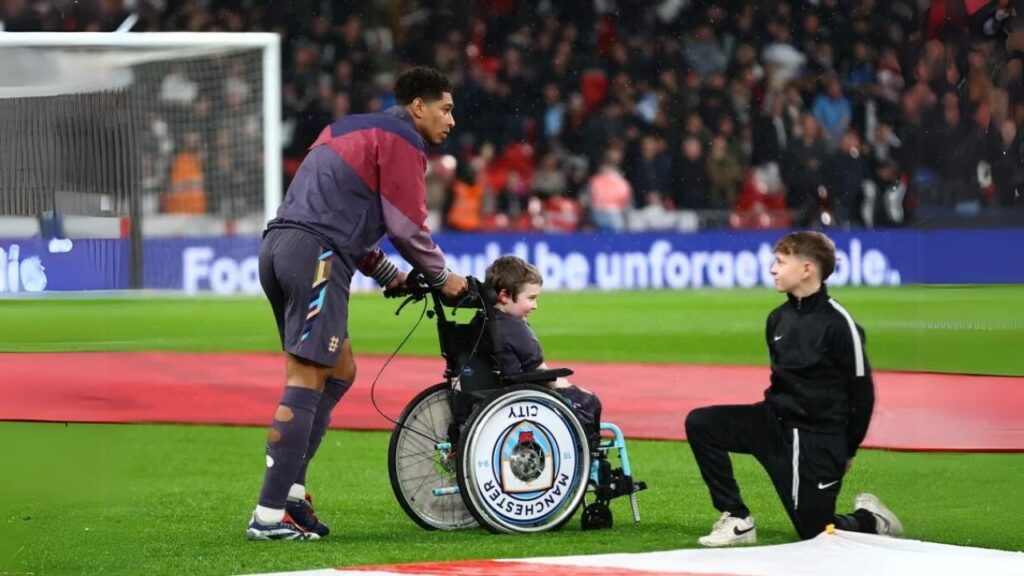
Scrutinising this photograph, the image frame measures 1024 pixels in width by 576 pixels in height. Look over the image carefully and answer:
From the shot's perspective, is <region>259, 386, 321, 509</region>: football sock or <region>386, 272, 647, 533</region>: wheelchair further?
<region>386, 272, 647, 533</region>: wheelchair

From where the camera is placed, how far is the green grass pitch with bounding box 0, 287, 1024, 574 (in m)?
6.21

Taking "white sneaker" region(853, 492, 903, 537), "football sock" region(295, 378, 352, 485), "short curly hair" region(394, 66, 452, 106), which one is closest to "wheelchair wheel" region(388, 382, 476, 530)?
"football sock" region(295, 378, 352, 485)

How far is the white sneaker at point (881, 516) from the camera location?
653 cm

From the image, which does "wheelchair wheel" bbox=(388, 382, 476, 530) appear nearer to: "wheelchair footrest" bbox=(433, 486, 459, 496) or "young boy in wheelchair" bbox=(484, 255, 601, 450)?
"wheelchair footrest" bbox=(433, 486, 459, 496)

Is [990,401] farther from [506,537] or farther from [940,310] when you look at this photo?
[506,537]

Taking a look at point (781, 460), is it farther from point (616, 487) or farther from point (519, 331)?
point (519, 331)

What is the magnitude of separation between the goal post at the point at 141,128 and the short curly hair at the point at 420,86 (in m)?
1.24

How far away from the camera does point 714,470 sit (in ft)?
21.2

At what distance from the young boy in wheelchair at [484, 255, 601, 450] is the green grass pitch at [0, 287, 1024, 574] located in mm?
471

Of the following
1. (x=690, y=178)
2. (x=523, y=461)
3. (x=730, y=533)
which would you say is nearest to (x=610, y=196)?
(x=690, y=178)

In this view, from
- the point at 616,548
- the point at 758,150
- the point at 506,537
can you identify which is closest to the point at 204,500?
the point at 506,537

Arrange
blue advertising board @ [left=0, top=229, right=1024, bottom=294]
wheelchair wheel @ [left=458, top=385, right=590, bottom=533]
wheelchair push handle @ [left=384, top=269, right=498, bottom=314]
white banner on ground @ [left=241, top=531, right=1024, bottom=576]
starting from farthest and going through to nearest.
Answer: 1. blue advertising board @ [left=0, top=229, right=1024, bottom=294]
2. wheelchair push handle @ [left=384, top=269, right=498, bottom=314]
3. wheelchair wheel @ [left=458, top=385, right=590, bottom=533]
4. white banner on ground @ [left=241, top=531, right=1024, bottom=576]

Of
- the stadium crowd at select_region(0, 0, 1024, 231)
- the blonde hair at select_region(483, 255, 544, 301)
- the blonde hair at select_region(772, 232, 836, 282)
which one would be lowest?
the blonde hair at select_region(483, 255, 544, 301)

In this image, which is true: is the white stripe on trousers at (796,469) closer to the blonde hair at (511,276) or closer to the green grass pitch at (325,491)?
the green grass pitch at (325,491)
